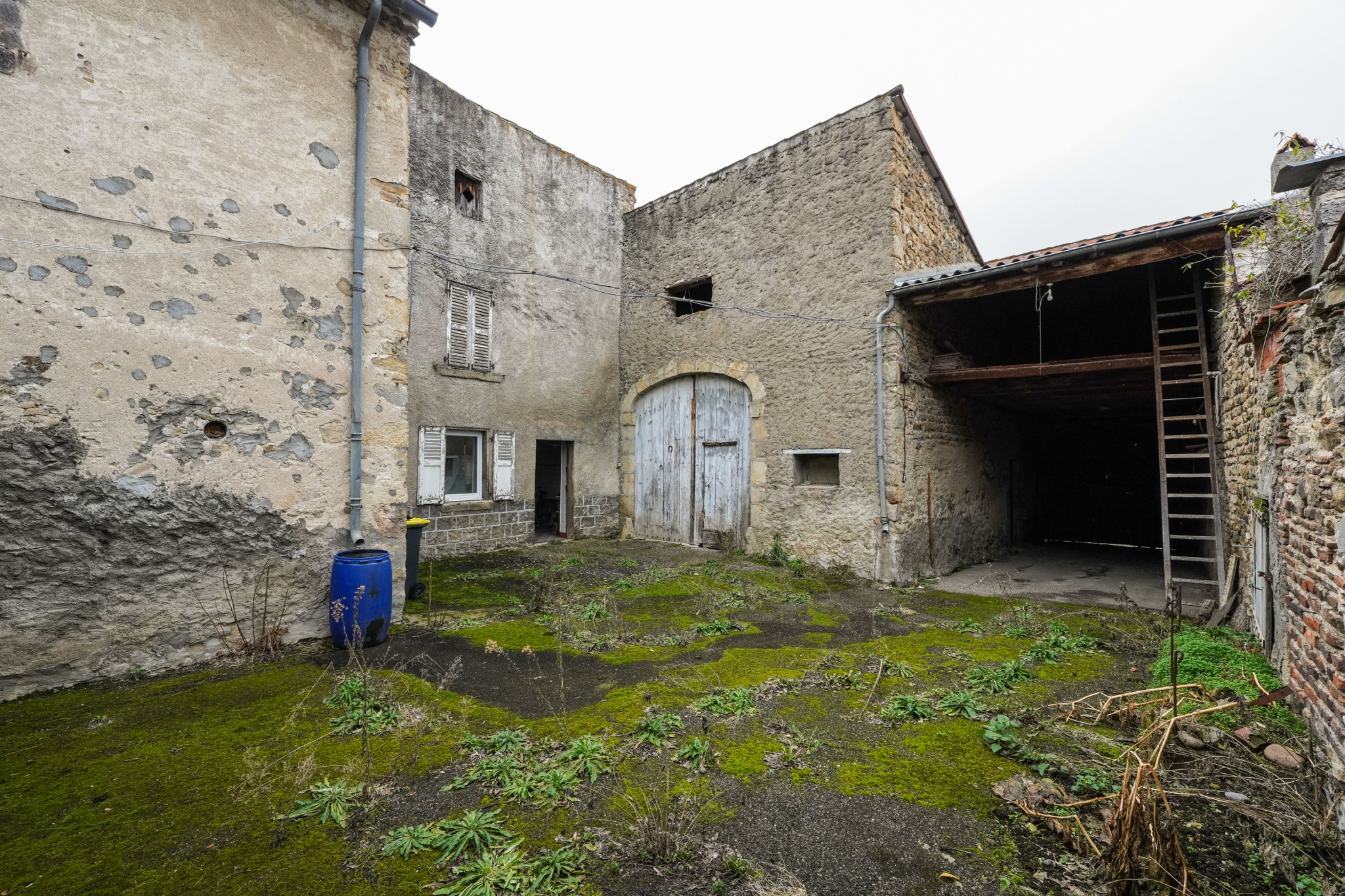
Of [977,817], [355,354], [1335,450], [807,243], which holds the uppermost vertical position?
[807,243]

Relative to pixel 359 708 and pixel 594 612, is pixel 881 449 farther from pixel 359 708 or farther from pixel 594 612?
pixel 359 708

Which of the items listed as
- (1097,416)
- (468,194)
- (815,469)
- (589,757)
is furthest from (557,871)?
(1097,416)

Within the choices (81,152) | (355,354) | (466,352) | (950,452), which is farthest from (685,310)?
(81,152)

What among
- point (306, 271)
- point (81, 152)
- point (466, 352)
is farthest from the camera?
point (466, 352)

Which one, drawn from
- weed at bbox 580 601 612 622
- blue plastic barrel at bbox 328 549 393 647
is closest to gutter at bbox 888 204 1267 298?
weed at bbox 580 601 612 622

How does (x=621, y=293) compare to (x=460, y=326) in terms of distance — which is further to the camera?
(x=621, y=293)

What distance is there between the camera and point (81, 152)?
3586 millimetres

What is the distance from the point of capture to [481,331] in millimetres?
8406

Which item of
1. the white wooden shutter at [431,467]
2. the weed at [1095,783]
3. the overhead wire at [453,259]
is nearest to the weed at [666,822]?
the weed at [1095,783]

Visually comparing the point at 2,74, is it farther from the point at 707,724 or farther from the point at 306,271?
the point at 707,724

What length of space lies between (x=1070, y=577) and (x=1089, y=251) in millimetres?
4344

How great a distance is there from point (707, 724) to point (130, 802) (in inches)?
101

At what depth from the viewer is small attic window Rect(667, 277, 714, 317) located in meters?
9.00

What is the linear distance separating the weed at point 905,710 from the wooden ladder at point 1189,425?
3.50m
